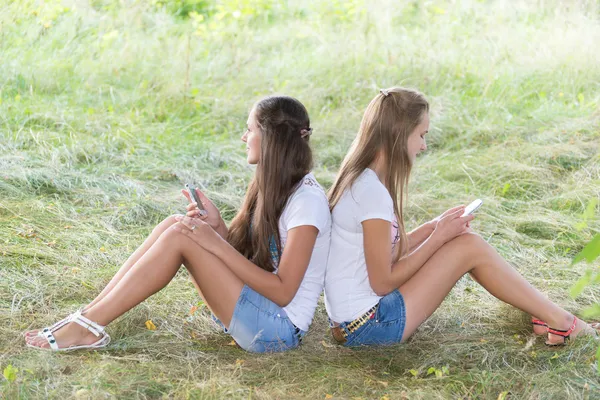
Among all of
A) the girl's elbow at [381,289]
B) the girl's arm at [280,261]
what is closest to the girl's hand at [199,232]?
the girl's arm at [280,261]

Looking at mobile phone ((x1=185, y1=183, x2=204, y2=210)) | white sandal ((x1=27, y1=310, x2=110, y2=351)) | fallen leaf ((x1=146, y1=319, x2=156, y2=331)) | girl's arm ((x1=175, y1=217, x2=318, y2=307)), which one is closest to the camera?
girl's arm ((x1=175, y1=217, x2=318, y2=307))

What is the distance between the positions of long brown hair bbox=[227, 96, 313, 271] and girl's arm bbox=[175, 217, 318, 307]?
4.9 inches

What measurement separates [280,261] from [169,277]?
365mm

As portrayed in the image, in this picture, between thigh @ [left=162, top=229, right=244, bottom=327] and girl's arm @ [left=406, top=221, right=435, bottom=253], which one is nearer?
thigh @ [left=162, top=229, right=244, bottom=327]

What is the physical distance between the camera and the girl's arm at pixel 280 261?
101 inches

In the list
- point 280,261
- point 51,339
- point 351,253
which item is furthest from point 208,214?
point 51,339

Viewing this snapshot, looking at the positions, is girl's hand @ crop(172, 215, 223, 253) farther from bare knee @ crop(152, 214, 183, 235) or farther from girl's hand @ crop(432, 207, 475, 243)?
girl's hand @ crop(432, 207, 475, 243)

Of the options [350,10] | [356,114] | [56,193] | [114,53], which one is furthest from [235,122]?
[350,10]

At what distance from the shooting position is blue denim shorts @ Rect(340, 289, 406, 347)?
2.68 m

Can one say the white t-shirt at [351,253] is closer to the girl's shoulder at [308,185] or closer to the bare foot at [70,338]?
the girl's shoulder at [308,185]

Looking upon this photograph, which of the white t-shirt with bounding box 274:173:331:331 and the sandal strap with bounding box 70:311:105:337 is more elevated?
the white t-shirt with bounding box 274:173:331:331

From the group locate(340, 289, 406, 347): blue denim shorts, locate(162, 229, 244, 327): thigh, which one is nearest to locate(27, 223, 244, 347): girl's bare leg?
locate(162, 229, 244, 327): thigh

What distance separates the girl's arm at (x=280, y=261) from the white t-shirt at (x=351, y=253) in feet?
0.46

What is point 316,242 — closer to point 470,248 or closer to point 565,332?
point 470,248
